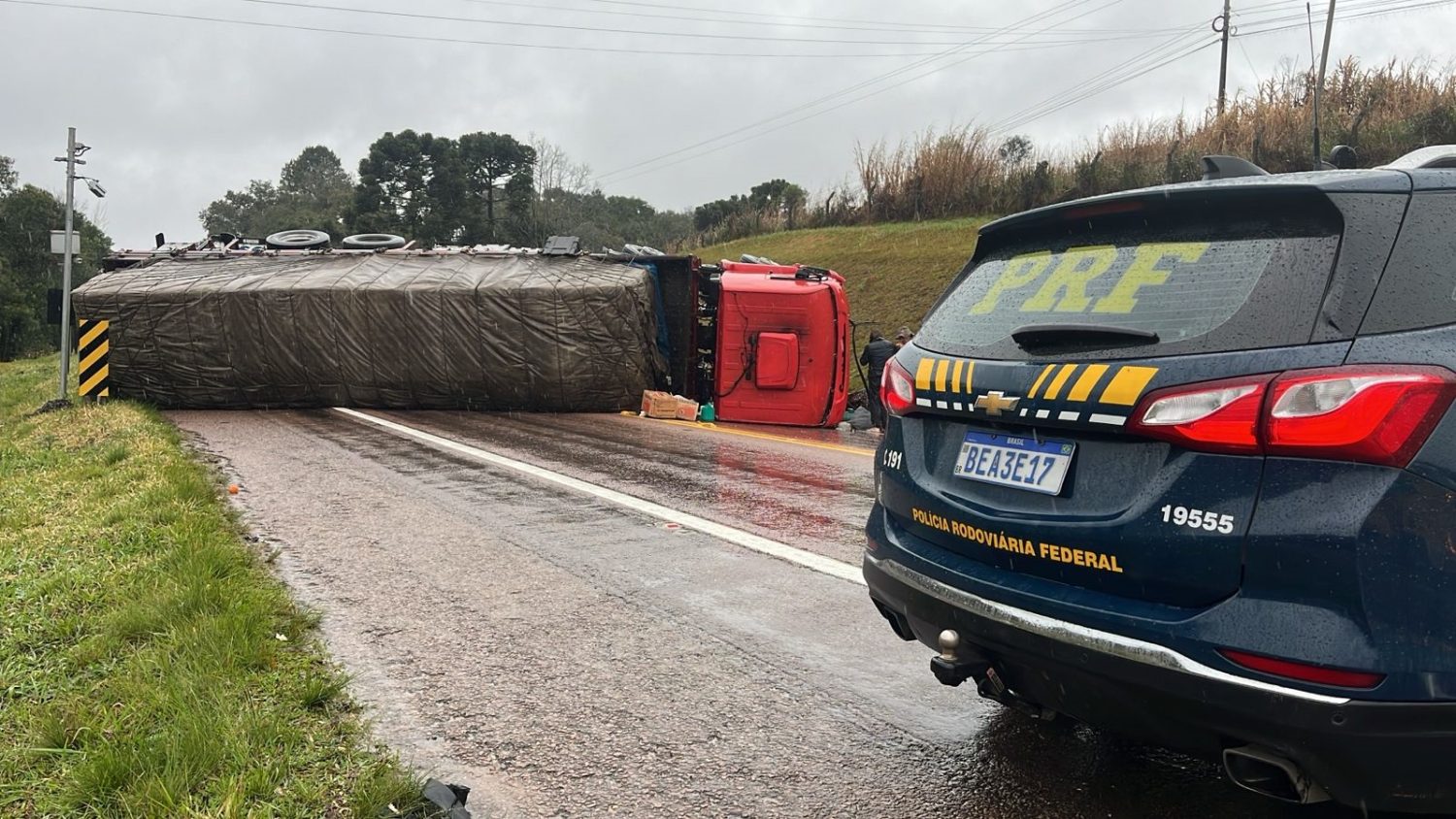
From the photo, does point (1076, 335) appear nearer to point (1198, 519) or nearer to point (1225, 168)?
point (1198, 519)

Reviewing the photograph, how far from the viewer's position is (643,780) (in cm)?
261

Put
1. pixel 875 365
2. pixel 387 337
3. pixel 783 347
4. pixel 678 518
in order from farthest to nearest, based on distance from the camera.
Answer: pixel 387 337 → pixel 875 365 → pixel 783 347 → pixel 678 518

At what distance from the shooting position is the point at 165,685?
2906mm

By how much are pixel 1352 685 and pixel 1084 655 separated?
0.50 meters

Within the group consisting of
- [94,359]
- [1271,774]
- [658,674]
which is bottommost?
[658,674]

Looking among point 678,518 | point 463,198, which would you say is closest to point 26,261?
point 463,198

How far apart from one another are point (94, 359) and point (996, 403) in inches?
577

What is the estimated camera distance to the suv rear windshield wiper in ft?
6.99

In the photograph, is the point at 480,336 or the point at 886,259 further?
the point at 886,259

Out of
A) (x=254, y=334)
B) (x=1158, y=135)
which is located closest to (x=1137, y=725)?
(x=254, y=334)

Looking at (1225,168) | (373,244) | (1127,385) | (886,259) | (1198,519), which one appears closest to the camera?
(1198,519)

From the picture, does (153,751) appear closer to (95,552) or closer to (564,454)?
(95,552)

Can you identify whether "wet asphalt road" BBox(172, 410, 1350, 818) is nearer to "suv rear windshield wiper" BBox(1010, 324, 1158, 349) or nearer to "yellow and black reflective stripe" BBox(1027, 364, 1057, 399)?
"yellow and black reflective stripe" BBox(1027, 364, 1057, 399)

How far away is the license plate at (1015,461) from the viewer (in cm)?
220
